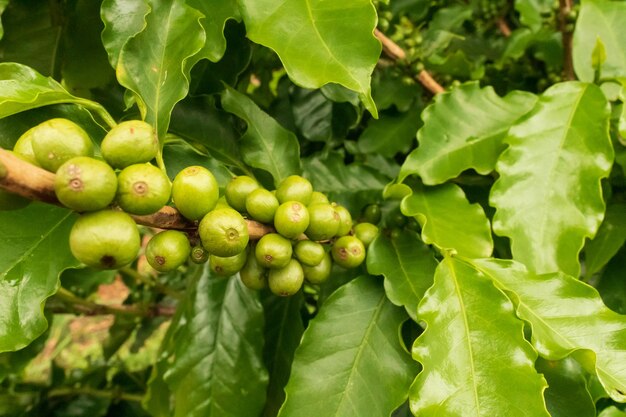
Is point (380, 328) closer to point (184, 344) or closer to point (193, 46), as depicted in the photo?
point (184, 344)

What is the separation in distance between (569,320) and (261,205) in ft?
2.01

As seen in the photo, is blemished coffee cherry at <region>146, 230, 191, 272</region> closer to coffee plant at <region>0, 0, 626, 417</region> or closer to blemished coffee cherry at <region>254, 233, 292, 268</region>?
coffee plant at <region>0, 0, 626, 417</region>

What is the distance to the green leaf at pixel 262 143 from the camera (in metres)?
1.34

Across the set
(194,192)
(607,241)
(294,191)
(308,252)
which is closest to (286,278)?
(308,252)

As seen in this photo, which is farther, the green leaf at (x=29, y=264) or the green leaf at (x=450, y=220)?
the green leaf at (x=450, y=220)

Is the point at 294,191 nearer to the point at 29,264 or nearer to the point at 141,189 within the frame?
the point at 141,189

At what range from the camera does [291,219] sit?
99 centimetres

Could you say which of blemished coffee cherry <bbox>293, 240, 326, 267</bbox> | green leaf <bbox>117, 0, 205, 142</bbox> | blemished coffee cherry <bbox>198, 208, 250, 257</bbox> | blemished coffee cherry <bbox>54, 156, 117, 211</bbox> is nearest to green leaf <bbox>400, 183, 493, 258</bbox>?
blemished coffee cherry <bbox>293, 240, 326, 267</bbox>

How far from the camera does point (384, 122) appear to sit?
1.78 meters

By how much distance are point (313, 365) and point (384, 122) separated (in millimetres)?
915

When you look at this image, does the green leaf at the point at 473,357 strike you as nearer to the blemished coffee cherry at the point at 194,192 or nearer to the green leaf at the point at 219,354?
the blemished coffee cherry at the point at 194,192

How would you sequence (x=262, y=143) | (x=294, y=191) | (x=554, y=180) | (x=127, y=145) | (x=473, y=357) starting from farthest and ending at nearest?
(x=262, y=143) < (x=554, y=180) < (x=294, y=191) < (x=473, y=357) < (x=127, y=145)

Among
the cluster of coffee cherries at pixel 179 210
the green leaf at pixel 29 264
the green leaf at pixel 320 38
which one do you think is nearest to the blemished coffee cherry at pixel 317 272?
the cluster of coffee cherries at pixel 179 210

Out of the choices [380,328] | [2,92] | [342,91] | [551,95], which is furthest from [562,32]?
[2,92]
